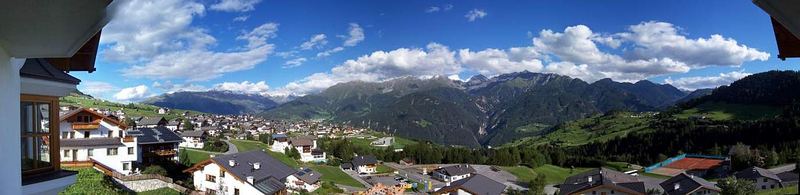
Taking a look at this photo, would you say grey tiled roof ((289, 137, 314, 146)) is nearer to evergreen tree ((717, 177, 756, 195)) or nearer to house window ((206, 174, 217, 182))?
Result: house window ((206, 174, 217, 182))

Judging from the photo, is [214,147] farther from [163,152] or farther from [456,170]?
[456,170]

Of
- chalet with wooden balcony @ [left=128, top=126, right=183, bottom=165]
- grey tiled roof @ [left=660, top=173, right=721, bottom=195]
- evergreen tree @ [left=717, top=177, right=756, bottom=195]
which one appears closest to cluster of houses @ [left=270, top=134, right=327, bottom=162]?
chalet with wooden balcony @ [left=128, top=126, right=183, bottom=165]

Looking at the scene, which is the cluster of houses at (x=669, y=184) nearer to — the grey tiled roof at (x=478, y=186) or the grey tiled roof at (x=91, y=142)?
the grey tiled roof at (x=478, y=186)

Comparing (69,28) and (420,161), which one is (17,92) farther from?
(420,161)

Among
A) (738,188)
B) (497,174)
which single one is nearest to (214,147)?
(497,174)

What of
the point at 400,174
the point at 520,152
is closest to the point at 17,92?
the point at 400,174
